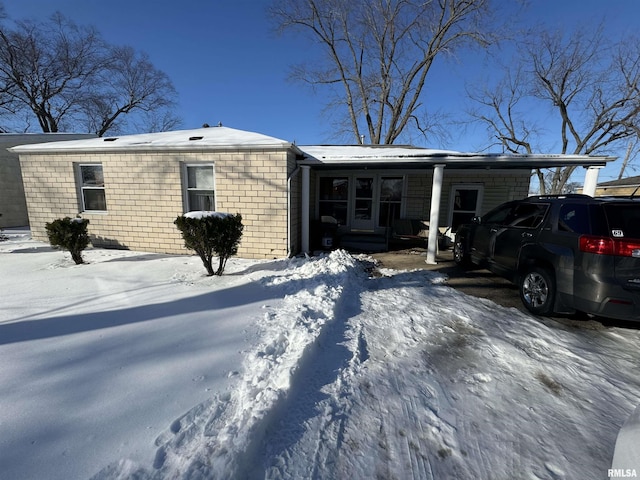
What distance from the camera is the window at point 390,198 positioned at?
9.87 m

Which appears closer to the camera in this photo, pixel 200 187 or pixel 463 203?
pixel 200 187

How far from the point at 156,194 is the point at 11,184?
10.4 m

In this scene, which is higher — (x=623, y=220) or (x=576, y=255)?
(x=623, y=220)

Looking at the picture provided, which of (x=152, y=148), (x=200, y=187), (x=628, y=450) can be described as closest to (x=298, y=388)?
(x=628, y=450)

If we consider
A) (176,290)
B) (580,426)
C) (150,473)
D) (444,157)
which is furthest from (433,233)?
(150,473)

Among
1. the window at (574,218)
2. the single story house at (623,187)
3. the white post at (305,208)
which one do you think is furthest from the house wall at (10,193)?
the single story house at (623,187)

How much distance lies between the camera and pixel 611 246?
2.99 meters

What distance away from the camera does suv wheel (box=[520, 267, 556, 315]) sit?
364 cm

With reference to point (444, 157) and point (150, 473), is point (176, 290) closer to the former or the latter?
point (150, 473)

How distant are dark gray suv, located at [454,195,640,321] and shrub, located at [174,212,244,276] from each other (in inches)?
185

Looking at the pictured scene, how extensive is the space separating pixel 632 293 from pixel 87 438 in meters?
4.92

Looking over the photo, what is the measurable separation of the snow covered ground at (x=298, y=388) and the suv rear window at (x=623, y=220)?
4.14 ft

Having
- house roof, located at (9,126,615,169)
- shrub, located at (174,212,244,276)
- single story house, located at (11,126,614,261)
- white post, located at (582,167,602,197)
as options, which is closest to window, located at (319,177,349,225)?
single story house, located at (11,126,614,261)

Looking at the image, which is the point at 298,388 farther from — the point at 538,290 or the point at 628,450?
the point at 538,290
